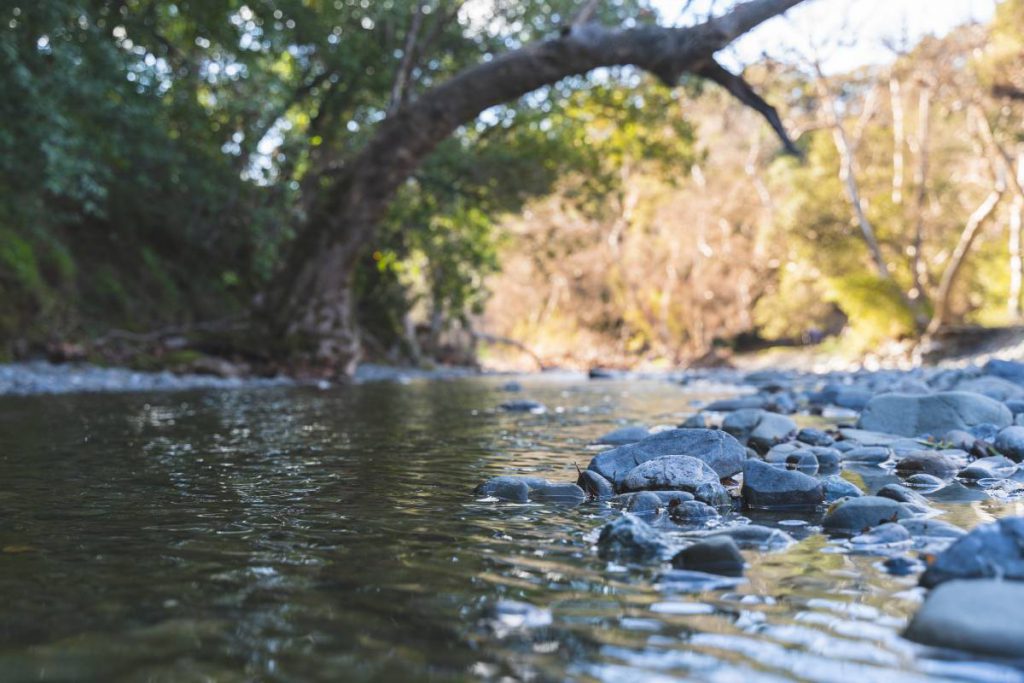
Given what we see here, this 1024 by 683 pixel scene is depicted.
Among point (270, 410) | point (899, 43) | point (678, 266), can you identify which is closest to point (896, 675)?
point (270, 410)

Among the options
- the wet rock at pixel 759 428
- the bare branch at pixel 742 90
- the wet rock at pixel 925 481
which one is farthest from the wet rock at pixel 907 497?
the bare branch at pixel 742 90

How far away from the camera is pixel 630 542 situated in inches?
89.3

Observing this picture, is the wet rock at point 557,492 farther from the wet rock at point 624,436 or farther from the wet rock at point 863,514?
the wet rock at point 624,436

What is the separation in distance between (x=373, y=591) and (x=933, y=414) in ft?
13.9

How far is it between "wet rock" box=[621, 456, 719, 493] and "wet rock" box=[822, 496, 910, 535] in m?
0.57

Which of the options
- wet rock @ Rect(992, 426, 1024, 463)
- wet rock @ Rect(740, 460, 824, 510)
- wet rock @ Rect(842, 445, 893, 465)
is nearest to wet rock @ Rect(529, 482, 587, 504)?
wet rock @ Rect(740, 460, 824, 510)

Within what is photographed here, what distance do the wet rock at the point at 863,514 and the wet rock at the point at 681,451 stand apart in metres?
0.93

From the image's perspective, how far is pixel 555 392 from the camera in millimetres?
10648

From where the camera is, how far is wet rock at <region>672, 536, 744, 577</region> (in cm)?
210

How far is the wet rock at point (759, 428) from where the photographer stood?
475 cm

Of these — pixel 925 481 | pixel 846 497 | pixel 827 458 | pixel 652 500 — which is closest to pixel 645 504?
pixel 652 500

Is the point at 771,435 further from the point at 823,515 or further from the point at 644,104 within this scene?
the point at 644,104

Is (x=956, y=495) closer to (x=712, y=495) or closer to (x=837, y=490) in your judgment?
(x=837, y=490)

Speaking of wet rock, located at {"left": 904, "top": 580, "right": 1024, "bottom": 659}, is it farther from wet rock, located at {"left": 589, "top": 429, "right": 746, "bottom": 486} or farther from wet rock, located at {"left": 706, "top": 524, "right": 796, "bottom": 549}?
wet rock, located at {"left": 589, "top": 429, "right": 746, "bottom": 486}
